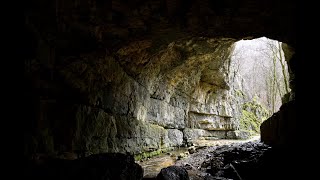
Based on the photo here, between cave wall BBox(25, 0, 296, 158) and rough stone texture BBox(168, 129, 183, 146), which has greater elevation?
cave wall BBox(25, 0, 296, 158)

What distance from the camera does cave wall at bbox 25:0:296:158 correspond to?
5.31 metres

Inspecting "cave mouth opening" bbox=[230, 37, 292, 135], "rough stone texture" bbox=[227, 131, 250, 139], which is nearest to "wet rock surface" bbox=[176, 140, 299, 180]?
"cave mouth opening" bbox=[230, 37, 292, 135]

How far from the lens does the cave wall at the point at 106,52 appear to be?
5.31m

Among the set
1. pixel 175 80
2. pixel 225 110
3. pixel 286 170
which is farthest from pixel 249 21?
pixel 225 110

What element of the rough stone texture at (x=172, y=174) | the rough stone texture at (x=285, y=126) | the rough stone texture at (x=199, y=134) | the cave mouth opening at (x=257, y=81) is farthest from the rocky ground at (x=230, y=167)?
the cave mouth opening at (x=257, y=81)

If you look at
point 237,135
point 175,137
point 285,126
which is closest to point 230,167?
point 285,126

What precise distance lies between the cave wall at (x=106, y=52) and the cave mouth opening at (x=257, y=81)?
11.3 m

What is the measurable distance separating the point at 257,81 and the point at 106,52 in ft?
106

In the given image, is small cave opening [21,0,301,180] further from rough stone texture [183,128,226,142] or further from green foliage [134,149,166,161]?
rough stone texture [183,128,226,142]

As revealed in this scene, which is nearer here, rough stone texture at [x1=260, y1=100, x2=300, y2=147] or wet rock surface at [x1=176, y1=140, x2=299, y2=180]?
wet rock surface at [x1=176, y1=140, x2=299, y2=180]

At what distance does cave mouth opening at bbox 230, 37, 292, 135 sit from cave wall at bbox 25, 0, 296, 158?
37.0 ft

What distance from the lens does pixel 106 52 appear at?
757cm

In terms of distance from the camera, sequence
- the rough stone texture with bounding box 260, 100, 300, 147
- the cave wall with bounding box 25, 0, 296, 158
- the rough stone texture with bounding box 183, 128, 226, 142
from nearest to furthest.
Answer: the cave wall with bounding box 25, 0, 296, 158 < the rough stone texture with bounding box 260, 100, 300, 147 < the rough stone texture with bounding box 183, 128, 226, 142

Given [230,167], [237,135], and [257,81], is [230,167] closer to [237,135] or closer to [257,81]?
[237,135]
